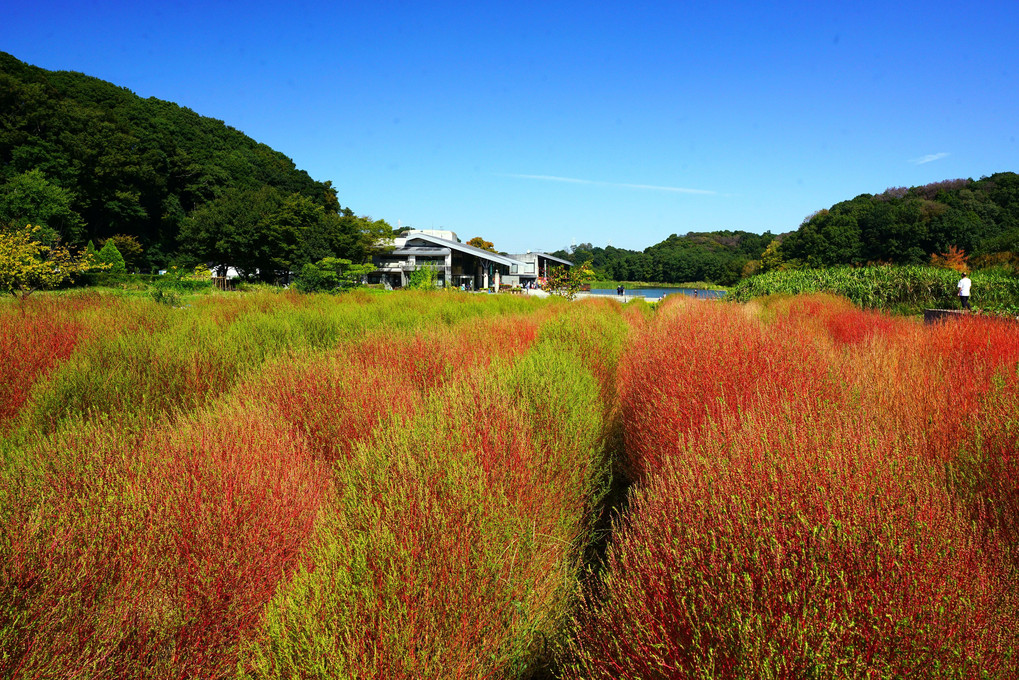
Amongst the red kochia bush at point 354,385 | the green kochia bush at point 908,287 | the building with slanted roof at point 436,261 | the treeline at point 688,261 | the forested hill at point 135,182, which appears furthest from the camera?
the treeline at point 688,261

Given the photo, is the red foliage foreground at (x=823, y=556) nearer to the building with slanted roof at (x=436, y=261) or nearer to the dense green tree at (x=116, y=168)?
the building with slanted roof at (x=436, y=261)

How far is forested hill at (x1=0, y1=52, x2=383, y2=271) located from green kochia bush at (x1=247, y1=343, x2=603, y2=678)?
151 feet

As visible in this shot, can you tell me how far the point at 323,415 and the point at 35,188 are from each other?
56.1m

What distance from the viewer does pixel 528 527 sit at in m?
3.64

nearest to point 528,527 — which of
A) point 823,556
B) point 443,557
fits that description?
point 443,557

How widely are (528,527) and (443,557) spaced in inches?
37.7

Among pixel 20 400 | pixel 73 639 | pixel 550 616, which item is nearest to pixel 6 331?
pixel 20 400

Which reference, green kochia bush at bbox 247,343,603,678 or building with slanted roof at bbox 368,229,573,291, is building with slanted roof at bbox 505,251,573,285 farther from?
green kochia bush at bbox 247,343,603,678

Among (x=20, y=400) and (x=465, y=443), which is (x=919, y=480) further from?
(x=20, y=400)

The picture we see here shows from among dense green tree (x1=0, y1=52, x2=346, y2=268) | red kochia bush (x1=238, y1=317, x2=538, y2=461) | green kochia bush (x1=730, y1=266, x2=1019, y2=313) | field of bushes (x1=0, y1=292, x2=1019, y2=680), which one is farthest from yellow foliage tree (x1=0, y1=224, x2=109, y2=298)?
green kochia bush (x1=730, y1=266, x2=1019, y2=313)

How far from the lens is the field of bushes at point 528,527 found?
205 cm

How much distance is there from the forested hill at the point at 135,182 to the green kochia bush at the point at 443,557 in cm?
4593

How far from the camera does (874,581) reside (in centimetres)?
198

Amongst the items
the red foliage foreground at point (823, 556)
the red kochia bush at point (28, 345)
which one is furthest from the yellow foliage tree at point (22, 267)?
the red foliage foreground at point (823, 556)
